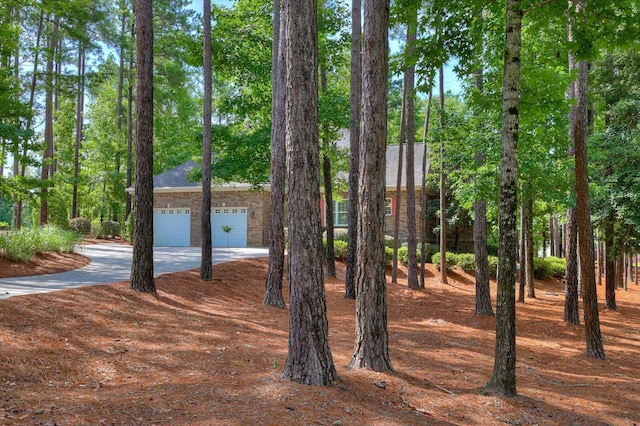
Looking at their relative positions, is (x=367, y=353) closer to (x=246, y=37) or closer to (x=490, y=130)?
(x=490, y=130)

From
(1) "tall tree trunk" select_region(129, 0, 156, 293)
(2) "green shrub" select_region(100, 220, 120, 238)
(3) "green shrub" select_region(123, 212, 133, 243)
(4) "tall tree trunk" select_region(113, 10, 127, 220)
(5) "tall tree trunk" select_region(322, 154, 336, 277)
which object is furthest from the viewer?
(4) "tall tree trunk" select_region(113, 10, 127, 220)

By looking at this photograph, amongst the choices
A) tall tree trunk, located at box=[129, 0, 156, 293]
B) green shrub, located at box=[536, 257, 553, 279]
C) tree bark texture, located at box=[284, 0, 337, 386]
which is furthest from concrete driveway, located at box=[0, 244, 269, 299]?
green shrub, located at box=[536, 257, 553, 279]

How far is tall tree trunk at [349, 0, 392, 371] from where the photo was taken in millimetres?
5133

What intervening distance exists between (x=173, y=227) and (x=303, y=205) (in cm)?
2009

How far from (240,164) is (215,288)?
3.77 m

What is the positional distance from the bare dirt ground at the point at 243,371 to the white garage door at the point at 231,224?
11.8 metres

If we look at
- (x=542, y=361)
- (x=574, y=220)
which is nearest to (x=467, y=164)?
(x=574, y=220)

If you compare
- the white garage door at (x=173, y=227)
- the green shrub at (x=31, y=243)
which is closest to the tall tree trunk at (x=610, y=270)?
the green shrub at (x=31, y=243)

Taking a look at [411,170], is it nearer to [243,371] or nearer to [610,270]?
[610,270]

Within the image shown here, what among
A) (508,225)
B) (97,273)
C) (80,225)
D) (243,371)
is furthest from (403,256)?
(80,225)

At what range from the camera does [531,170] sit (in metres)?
9.30

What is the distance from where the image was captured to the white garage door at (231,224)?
21922mm

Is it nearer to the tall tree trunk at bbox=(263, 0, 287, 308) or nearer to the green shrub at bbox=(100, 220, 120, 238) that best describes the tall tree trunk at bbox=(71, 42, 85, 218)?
the green shrub at bbox=(100, 220, 120, 238)

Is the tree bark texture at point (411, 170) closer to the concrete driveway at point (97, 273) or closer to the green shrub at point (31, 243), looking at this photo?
the concrete driveway at point (97, 273)
